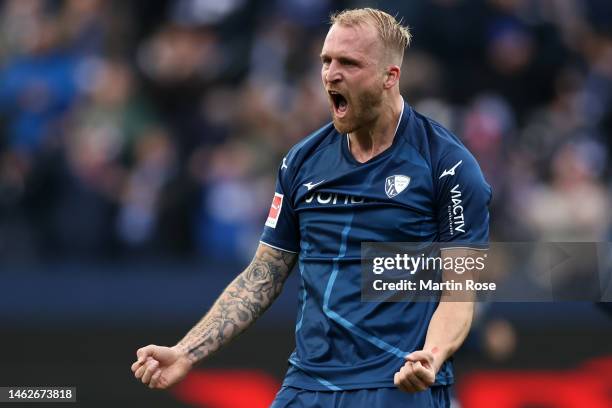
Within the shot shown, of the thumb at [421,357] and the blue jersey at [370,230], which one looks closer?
the thumb at [421,357]

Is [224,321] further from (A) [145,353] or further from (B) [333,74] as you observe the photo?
(B) [333,74]

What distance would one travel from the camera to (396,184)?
477 centimetres

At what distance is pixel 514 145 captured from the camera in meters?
10.6

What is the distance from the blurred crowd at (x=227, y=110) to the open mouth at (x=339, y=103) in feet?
15.7

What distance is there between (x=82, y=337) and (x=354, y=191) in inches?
199

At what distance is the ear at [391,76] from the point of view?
4.81m

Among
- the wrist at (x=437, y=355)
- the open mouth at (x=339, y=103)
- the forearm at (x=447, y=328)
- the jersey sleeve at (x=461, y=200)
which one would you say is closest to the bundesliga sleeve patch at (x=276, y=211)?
the open mouth at (x=339, y=103)

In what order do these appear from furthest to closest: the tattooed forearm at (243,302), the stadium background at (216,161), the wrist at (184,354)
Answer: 1. the stadium background at (216,161)
2. the tattooed forearm at (243,302)
3. the wrist at (184,354)

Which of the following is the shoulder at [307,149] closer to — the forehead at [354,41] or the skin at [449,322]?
the forehead at [354,41]

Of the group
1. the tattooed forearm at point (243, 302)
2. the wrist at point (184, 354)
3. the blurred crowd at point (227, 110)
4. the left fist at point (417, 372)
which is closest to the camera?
the left fist at point (417, 372)

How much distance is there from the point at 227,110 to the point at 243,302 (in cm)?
621

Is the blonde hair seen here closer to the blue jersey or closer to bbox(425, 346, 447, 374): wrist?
the blue jersey

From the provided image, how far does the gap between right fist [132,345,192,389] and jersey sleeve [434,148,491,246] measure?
3.92 ft

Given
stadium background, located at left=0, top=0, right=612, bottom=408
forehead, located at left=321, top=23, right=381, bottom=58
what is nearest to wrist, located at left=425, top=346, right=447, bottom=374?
forehead, located at left=321, top=23, right=381, bottom=58
